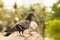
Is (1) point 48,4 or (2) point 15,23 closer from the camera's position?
(2) point 15,23

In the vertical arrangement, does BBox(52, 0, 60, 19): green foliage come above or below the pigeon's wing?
above

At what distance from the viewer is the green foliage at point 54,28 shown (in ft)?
Result: 6.57

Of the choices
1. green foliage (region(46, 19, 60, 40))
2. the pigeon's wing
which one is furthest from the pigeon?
green foliage (region(46, 19, 60, 40))

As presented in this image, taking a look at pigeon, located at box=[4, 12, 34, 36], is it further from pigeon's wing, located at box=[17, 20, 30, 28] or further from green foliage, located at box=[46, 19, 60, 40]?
green foliage, located at box=[46, 19, 60, 40]

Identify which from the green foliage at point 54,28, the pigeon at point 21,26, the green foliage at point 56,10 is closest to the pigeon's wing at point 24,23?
the pigeon at point 21,26

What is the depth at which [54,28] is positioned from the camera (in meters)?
2.01

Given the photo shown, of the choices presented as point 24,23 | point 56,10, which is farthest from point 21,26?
point 56,10

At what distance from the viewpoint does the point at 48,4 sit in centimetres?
223

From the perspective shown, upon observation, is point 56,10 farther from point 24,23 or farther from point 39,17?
point 24,23

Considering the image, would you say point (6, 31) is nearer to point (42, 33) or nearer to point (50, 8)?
point (42, 33)

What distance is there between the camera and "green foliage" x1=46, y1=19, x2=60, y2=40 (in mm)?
2002

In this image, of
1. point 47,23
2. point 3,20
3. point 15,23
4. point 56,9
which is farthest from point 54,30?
point 3,20

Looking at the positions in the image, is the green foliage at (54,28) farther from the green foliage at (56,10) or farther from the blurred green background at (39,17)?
the green foliage at (56,10)

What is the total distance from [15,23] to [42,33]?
1.36 ft
